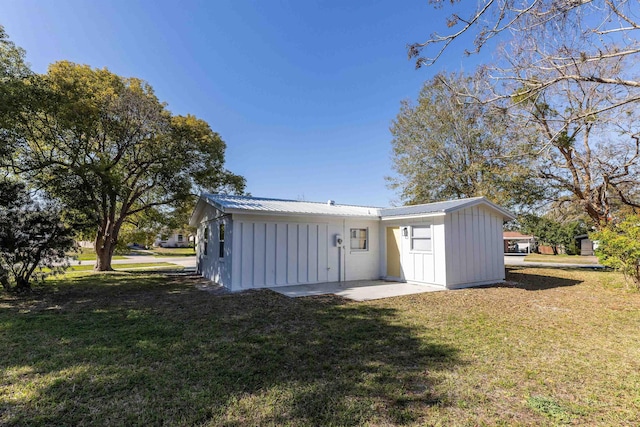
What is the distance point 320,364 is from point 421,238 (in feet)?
23.8

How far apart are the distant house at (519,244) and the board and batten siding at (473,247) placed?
2903 cm

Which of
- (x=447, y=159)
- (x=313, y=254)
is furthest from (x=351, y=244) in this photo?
(x=447, y=159)

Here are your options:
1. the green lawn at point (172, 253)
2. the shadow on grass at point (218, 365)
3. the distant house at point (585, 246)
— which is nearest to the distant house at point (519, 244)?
the distant house at point (585, 246)

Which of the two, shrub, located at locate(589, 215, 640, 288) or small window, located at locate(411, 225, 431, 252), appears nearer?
shrub, located at locate(589, 215, 640, 288)

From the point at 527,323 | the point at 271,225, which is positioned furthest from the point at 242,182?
the point at 527,323

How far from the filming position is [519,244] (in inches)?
1655

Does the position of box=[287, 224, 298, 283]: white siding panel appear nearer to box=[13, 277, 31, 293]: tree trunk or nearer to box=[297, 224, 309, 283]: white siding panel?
box=[297, 224, 309, 283]: white siding panel

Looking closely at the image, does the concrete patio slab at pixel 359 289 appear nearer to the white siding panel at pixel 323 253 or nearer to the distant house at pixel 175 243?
the white siding panel at pixel 323 253

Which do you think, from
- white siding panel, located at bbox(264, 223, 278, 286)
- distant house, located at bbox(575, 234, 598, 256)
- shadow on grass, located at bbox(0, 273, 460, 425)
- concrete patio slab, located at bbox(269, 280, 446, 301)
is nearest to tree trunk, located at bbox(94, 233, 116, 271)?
shadow on grass, located at bbox(0, 273, 460, 425)

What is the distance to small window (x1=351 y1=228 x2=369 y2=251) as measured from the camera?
36.6 ft

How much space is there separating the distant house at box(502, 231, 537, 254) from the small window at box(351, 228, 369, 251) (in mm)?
31296

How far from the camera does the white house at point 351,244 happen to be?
358 inches

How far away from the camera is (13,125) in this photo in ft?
29.1

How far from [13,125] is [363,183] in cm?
1867
